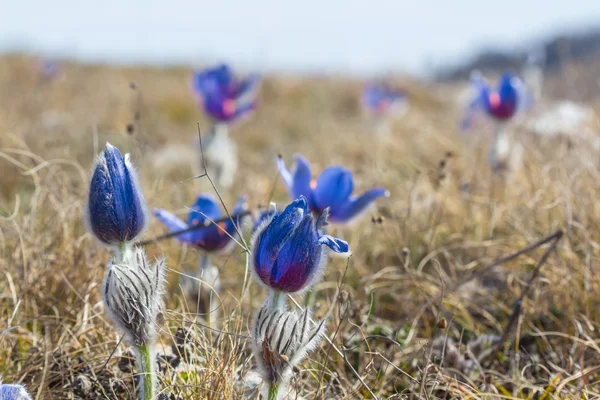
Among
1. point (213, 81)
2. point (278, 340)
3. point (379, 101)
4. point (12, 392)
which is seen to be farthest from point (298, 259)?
point (379, 101)

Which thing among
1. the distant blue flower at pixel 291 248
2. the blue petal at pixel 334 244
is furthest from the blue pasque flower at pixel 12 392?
the blue petal at pixel 334 244

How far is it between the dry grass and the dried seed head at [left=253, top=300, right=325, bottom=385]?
→ 0.38 ft

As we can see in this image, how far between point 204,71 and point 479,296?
1.50 metres

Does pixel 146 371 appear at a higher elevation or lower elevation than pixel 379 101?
higher

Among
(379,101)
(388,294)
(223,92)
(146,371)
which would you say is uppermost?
(223,92)

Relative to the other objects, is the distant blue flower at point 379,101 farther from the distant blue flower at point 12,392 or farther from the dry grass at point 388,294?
the distant blue flower at point 12,392

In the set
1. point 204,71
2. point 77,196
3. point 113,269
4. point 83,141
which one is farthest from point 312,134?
point 113,269

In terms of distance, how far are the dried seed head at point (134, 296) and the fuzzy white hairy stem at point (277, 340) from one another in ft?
0.58

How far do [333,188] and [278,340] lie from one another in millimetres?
654

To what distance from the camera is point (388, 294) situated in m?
1.97

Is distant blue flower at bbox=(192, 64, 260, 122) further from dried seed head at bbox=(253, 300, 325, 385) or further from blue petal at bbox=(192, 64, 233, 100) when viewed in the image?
dried seed head at bbox=(253, 300, 325, 385)

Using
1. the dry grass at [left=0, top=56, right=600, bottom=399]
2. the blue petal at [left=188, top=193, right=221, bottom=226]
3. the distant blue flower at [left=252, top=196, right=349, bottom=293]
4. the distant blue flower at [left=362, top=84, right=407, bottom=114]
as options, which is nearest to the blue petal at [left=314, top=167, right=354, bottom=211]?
the dry grass at [left=0, top=56, right=600, bottom=399]

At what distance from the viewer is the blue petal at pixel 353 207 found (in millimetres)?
1608

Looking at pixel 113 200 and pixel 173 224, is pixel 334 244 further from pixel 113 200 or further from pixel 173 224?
pixel 173 224
